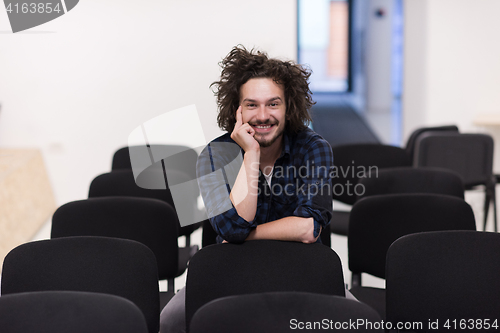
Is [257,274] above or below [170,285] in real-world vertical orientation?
above

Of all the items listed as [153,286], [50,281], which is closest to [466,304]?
[153,286]

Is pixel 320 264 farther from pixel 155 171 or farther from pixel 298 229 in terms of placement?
pixel 155 171

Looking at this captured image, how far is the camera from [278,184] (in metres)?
2.04

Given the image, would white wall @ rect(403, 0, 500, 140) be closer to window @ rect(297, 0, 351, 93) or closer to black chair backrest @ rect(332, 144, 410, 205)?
black chair backrest @ rect(332, 144, 410, 205)

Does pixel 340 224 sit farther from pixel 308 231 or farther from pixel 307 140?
pixel 308 231

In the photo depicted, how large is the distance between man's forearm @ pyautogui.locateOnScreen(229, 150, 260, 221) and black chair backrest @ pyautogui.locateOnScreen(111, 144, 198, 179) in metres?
1.62

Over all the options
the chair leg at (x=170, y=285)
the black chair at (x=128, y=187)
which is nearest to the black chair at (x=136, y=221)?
the chair leg at (x=170, y=285)

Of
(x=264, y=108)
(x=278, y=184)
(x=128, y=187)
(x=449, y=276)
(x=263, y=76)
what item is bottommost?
(x=449, y=276)

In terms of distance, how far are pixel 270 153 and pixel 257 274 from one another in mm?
577

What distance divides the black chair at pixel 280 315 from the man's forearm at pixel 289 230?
0.49 m

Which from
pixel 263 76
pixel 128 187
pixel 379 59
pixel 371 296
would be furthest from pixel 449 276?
pixel 379 59

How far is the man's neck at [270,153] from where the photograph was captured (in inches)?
82.4

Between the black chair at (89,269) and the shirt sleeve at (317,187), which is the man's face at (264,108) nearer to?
the shirt sleeve at (317,187)

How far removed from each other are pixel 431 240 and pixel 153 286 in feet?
3.38
